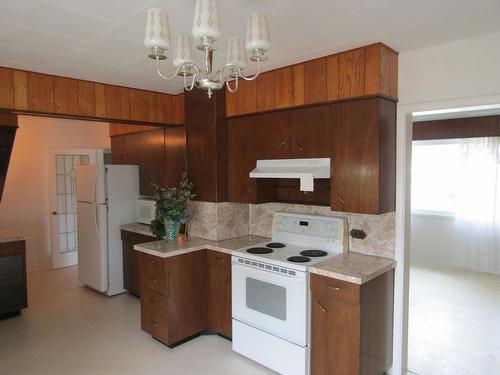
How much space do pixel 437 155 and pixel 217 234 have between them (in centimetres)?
423

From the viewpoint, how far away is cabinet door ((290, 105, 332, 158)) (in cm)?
277

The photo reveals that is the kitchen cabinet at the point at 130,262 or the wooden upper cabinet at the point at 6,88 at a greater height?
the wooden upper cabinet at the point at 6,88

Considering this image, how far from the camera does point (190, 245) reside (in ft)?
10.9

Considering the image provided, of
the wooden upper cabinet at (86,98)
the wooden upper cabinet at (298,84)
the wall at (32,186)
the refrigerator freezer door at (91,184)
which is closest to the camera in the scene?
the wooden upper cabinet at (298,84)

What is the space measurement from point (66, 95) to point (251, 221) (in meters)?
2.15

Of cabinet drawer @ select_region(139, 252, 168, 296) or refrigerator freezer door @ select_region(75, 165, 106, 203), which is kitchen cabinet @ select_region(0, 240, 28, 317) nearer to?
refrigerator freezer door @ select_region(75, 165, 106, 203)

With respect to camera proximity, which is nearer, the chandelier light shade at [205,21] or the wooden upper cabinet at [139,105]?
the chandelier light shade at [205,21]

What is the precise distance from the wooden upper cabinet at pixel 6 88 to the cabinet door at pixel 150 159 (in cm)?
169

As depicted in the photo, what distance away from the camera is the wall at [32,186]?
5.33m

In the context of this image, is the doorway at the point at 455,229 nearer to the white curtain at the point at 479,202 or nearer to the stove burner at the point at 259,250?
the white curtain at the point at 479,202

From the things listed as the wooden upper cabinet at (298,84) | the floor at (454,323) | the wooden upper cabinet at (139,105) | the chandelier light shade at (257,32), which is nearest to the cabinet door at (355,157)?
the wooden upper cabinet at (298,84)

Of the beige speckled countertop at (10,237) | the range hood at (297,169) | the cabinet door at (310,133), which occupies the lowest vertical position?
the beige speckled countertop at (10,237)

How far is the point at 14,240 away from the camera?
3836mm

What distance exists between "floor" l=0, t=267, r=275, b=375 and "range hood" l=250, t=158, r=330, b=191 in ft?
5.10
